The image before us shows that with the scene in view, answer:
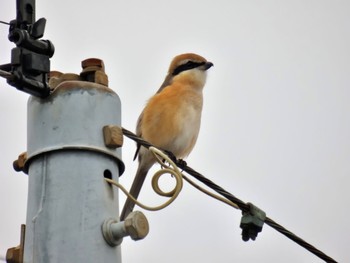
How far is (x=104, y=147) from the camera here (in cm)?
303

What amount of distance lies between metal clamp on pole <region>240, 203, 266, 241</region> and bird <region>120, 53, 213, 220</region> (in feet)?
11.9

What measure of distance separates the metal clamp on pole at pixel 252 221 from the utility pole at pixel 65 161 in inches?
56.0

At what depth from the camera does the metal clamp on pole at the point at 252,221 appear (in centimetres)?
438

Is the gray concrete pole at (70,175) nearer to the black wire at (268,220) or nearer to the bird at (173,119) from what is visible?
the black wire at (268,220)

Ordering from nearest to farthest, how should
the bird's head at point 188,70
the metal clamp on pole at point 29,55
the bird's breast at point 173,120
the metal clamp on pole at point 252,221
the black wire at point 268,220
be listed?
the metal clamp on pole at point 29,55, the black wire at point 268,220, the metal clamp on pole at point 252,221, the bird's breast at point 173,120, the bird's head at point 188,70

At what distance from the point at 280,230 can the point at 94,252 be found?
5.75 ft

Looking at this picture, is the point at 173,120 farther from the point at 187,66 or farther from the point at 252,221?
the point at 252,221

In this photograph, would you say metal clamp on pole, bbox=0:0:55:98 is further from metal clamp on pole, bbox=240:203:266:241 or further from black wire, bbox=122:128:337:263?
metal clamp on pole, bbox=240:203:266:241

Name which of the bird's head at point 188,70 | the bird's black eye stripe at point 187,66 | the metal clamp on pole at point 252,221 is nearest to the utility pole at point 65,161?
the metal clamp on pole at point 252,221

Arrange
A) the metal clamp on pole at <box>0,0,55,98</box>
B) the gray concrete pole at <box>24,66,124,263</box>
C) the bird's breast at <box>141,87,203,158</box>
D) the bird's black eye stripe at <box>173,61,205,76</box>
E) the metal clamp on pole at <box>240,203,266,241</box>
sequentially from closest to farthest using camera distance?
the gray concrete pole at <box>24,66,124,263</box>, the metal clamp on pole at <box>0,0,55,98</box>, the metal clamp on pole at <box>240,203,266,241</box>, the bird's breast at <box>141,87,203,158</box>, the bird's black eye stripe at <box>173,61,205,76</box>

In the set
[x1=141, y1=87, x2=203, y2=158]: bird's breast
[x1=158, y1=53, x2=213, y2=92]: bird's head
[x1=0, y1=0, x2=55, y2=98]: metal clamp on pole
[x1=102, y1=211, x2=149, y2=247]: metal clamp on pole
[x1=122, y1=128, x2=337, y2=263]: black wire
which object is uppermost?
[x1=158, y1=53, x2=213, y2=92]: bird's head

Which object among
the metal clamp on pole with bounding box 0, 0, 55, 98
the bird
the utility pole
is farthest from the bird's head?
the metal clamp on pole with bounding box 0, 0, 55, 98

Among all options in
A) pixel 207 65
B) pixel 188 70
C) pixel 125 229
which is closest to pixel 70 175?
pixel 125 229

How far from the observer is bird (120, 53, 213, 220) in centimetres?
802
